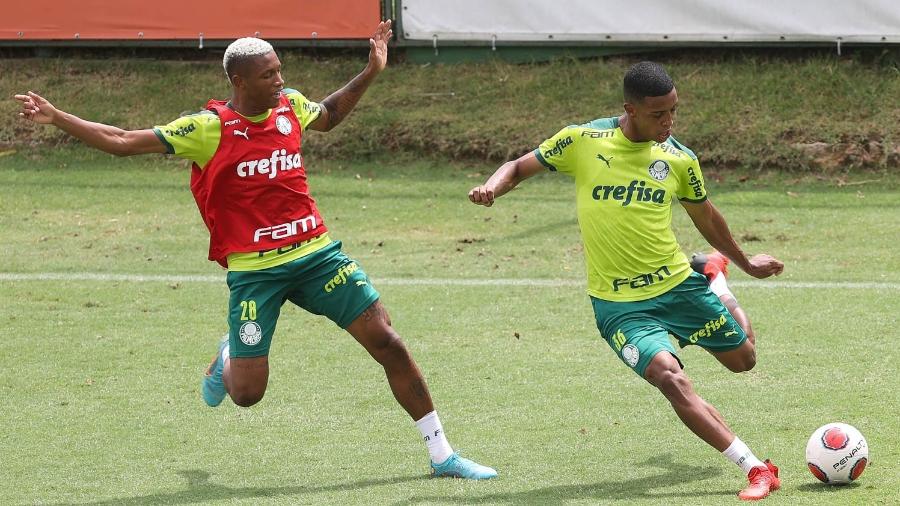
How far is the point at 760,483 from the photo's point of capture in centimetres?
655

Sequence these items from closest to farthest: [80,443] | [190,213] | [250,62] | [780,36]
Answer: [250,62], [80,443], [190,213], [780,36]

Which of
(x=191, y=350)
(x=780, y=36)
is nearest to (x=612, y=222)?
(x=191, y=350)

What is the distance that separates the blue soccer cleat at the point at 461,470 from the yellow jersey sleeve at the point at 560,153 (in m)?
1.63

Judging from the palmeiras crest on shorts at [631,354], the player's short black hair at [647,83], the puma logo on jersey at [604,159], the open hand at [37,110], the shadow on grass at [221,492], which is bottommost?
the shadow on grass at [221,492]

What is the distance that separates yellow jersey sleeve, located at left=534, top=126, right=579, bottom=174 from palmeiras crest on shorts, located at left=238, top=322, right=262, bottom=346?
176cm

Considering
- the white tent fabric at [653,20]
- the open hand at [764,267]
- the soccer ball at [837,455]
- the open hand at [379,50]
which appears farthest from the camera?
the white tent fabric at [653,20]

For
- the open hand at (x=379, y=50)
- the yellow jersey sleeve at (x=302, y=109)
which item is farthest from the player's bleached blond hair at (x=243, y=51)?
the open hand at (x=379, y=50)

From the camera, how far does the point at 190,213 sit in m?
14.7

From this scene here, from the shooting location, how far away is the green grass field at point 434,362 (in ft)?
23.4

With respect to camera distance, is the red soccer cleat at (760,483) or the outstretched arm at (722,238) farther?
the outstretched arm at (722,238)

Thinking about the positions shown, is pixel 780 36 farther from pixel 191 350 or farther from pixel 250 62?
pixel 250 62

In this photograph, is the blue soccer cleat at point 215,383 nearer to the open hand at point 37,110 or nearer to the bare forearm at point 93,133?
the bare forearm at point 93,133

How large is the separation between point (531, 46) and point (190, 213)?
507 centimetres

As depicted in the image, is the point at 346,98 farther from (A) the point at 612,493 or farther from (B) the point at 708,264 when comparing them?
(A) the point at 612,493
